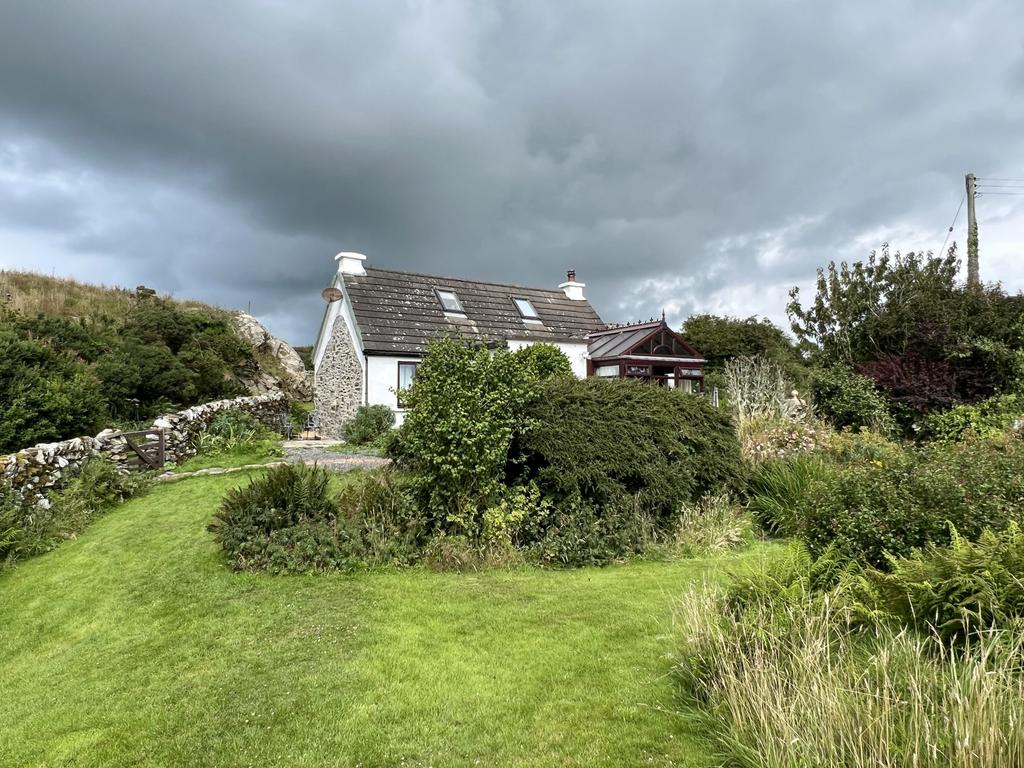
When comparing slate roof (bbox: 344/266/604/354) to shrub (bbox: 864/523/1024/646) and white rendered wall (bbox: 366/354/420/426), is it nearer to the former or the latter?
white rendered wall (bbox: 366/354/420/426)

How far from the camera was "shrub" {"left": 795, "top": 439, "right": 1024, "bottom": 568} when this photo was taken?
4.83 meters

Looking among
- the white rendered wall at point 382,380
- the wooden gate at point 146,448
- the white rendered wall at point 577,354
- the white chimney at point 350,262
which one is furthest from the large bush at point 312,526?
the white rendered wall at point 577,354

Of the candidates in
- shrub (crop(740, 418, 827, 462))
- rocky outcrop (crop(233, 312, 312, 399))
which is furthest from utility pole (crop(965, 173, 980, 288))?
rocky outcrop (crop(233, 312, 312, 399))

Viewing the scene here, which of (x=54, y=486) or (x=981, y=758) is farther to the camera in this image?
(x=54, y=486)

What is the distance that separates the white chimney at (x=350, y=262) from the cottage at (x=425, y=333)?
1.6 inches

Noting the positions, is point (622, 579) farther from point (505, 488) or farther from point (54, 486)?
point (54, 486)

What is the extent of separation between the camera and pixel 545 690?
13.8 ft

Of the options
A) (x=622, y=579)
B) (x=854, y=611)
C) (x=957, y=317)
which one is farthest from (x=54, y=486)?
(x=957, y=317)

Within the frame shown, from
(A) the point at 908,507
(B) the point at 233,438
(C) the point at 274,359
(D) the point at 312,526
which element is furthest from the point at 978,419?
(C) the point at 274,359

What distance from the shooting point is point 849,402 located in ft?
50.2

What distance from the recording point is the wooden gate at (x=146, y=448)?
12152 mm

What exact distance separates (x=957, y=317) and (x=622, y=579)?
48.9ft

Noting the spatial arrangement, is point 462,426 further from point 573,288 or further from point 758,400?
point 573,288

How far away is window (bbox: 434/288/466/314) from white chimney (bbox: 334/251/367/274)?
326 centimetres
